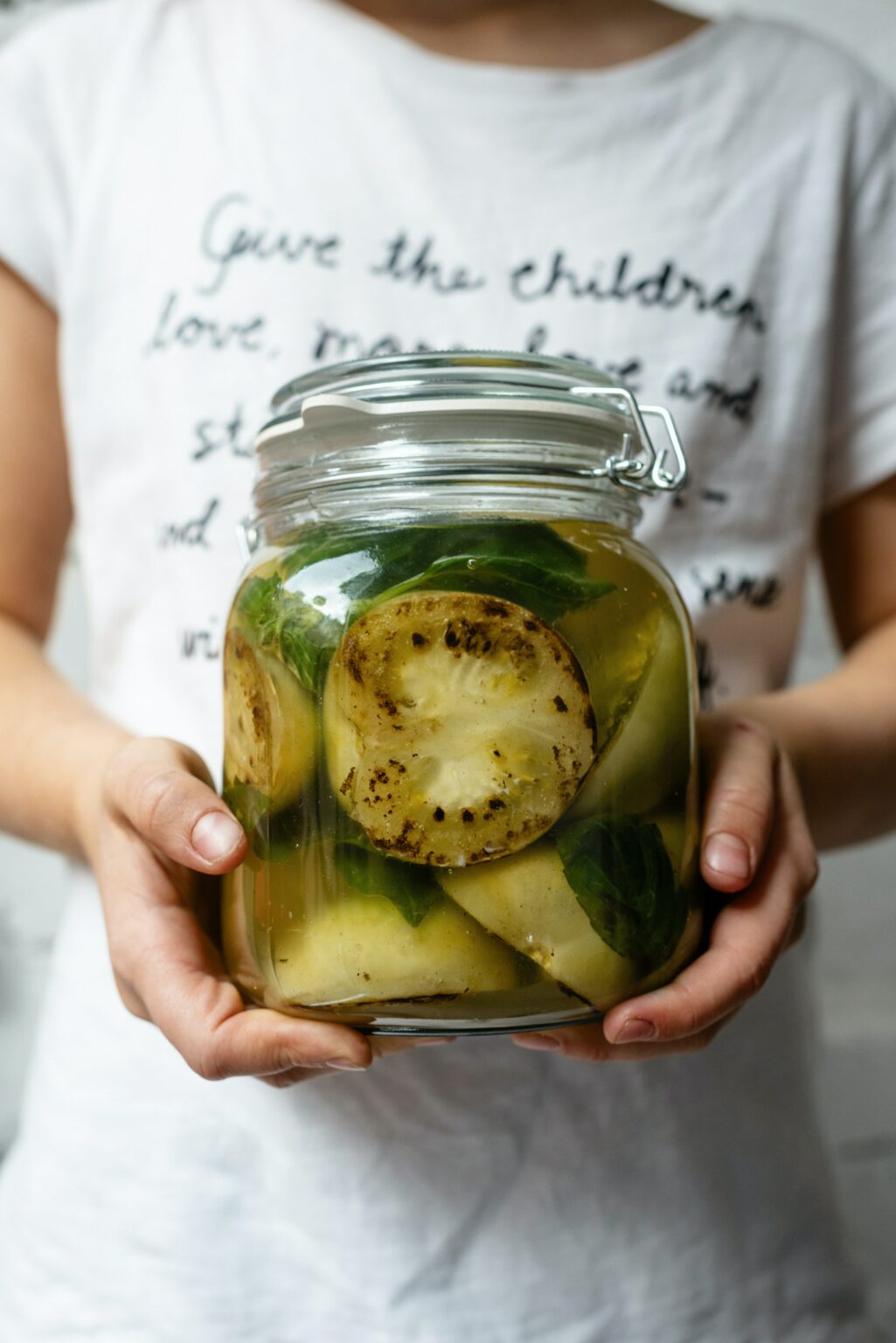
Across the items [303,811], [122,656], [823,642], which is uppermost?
[303,811]

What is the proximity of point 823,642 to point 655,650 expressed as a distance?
0.70 metres

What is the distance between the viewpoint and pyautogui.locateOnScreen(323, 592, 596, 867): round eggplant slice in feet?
1.17

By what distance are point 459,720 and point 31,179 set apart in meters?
0.43

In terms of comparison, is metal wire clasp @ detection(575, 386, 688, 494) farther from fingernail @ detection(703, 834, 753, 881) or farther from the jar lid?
fingernail @ detection(703, 834, 753, 881)

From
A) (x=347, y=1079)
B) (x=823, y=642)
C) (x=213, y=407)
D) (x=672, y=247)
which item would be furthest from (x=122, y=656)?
(x=823, y=642)

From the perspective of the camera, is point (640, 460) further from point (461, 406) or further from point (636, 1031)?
point (636, 1031)

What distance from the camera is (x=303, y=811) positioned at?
0.38m

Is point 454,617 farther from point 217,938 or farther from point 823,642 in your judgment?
point 823,642

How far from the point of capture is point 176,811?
0.40 m

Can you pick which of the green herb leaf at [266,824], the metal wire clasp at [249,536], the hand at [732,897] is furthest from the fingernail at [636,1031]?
the metal wire clasp at [249,536]

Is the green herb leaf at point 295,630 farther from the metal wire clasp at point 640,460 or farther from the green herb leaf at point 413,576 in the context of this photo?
the metal wire clasp at point 640,460

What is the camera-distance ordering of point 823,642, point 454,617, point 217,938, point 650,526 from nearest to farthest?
point 454,617, point 217,938, point 650,526, point 823,642

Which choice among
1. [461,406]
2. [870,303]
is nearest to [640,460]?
[461,406]

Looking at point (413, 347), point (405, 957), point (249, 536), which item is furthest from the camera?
point (413, 347)
